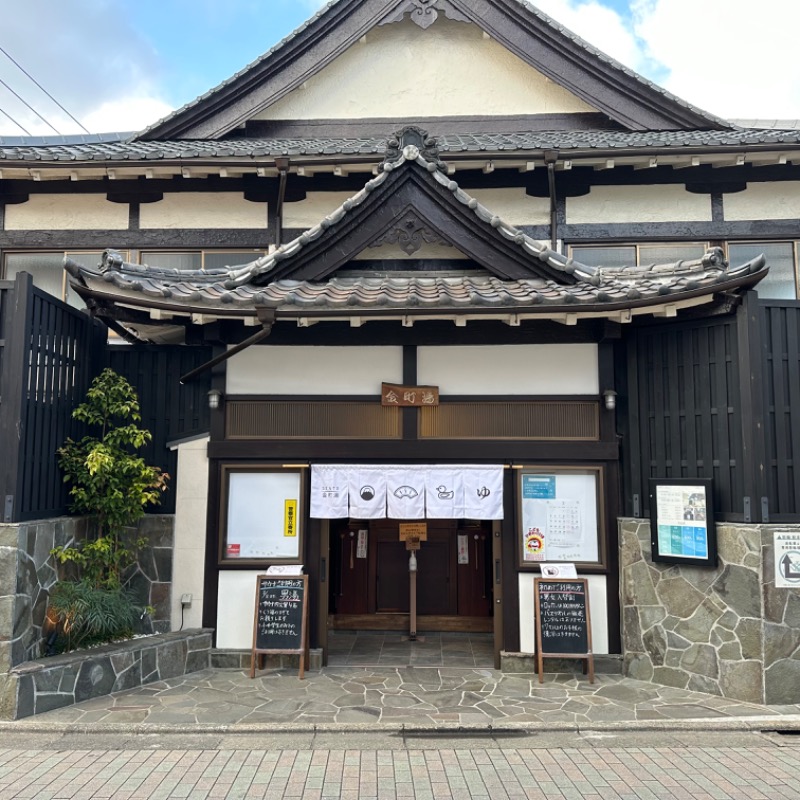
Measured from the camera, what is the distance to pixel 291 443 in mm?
8094

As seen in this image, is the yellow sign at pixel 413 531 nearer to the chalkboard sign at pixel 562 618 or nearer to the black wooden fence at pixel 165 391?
the chalkboard sign at pixel 562 618

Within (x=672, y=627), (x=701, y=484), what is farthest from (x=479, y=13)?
(x=672, y=627)

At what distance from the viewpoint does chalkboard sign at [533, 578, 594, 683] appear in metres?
7.54

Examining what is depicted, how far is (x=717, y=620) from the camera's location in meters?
7.00

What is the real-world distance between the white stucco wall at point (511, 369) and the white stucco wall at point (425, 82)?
17.9ft

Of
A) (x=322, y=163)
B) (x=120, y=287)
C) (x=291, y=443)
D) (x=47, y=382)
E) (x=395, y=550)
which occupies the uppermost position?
(x=322, y=163)

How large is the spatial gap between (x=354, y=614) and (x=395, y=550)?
128cm

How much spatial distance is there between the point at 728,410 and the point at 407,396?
154 inches

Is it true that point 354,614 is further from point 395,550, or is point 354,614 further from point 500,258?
point 500,258

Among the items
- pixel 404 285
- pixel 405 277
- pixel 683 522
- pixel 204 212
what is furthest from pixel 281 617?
pixel 204 212

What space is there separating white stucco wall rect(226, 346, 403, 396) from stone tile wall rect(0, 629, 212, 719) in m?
3.33

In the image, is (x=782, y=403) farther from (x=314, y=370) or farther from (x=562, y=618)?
(x=314, y=370)

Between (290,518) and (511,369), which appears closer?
(290,518)

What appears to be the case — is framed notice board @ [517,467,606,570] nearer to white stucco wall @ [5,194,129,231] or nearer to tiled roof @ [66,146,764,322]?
tiled roof @ [66,146,764,322]
